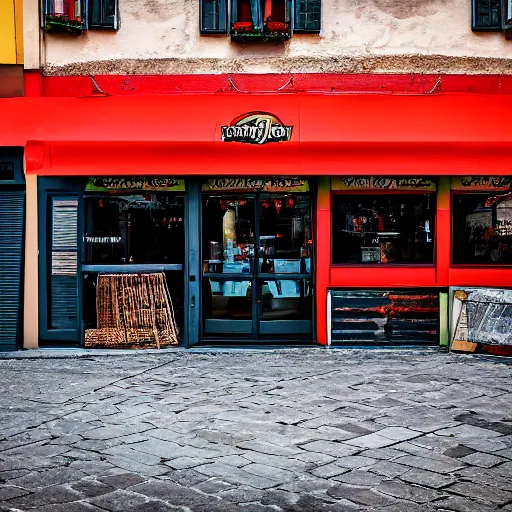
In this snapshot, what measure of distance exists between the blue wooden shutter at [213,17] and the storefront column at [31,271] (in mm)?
3330

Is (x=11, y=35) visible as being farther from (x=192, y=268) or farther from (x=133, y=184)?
(x=192, y=268)

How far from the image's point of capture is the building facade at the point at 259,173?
11.4m

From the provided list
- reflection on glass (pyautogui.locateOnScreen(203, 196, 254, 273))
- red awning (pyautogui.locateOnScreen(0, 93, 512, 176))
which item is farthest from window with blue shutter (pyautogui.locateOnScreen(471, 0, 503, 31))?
reflection on glass (pyautogui.locateOnScreen(203, 196, 254, 273))

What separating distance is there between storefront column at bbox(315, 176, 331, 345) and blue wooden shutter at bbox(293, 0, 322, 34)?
2.17m

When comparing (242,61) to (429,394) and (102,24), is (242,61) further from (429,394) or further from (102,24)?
(429,394)

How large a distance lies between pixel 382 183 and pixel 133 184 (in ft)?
12.0

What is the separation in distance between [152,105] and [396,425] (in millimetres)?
6168

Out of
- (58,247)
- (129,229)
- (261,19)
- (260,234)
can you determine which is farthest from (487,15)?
(58,247)

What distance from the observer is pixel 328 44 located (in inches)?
466

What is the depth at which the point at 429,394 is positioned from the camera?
347 inches

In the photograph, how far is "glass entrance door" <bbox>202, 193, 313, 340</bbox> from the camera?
476 inches

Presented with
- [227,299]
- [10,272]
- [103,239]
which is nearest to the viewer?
[10,272]

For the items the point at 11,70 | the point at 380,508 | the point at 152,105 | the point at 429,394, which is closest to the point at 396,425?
the point at 429,394

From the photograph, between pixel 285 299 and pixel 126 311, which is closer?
pixel 126 311
